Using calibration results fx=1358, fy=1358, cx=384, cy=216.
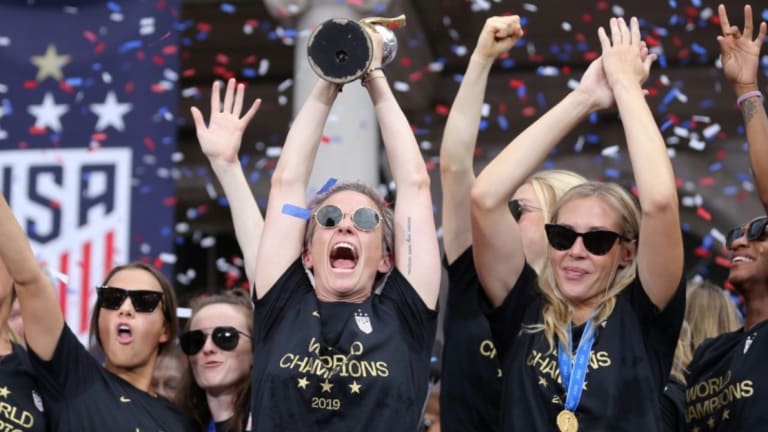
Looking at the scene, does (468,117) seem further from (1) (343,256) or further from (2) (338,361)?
(2) (338,361)

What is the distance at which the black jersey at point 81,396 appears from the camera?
Answer: 4297mm

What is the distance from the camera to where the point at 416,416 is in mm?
3965

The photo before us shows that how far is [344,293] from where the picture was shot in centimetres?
406

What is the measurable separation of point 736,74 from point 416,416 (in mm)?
1655

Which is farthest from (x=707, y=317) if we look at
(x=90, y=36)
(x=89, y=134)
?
(x=90, y=36)

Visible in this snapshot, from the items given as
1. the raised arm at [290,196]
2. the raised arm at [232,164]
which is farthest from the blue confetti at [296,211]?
the raised arm at [232,164]

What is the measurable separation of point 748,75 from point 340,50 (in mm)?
1456

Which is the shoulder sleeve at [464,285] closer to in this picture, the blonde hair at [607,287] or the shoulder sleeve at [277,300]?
the blonde hair at [607,287]

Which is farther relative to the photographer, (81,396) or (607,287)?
(81,396)

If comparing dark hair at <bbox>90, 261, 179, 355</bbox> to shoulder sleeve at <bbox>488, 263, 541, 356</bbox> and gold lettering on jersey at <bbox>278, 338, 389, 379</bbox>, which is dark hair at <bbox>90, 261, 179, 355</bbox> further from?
shoulder sleeve at <bbox>488, 263, 541, 356</bbox>

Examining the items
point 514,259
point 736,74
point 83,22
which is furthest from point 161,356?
point 83,22

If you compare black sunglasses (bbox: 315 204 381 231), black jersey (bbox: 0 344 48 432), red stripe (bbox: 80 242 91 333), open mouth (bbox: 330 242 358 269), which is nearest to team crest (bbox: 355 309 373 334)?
open mouth (bbox: 330 242 358 269)

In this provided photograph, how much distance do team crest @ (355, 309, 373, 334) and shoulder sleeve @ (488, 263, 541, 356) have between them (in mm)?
374

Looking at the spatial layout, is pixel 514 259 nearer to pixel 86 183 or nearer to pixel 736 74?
pixel 736 74
